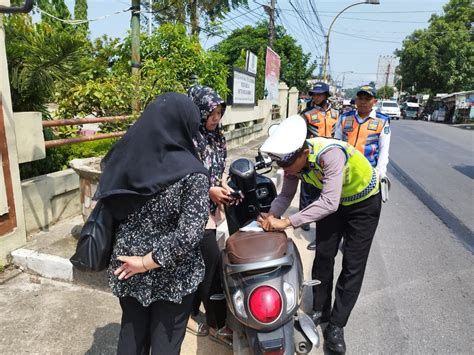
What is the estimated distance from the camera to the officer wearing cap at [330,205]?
195 cm

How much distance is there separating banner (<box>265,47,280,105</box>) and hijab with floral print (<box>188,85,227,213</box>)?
38.6 ft

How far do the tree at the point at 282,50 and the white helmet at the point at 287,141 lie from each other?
91.5 feet

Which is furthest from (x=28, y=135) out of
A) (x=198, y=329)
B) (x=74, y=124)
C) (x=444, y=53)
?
(x=444, y=53)

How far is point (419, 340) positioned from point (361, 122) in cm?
181

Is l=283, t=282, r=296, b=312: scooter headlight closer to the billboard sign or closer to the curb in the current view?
the curb

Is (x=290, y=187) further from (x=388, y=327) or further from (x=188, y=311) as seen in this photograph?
(x=388, y=327)

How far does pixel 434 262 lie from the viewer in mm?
3803

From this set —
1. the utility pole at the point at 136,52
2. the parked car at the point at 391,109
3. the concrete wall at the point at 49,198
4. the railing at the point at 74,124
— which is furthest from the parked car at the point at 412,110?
the concrete wall at the point at 49,198

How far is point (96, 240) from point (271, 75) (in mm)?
13935

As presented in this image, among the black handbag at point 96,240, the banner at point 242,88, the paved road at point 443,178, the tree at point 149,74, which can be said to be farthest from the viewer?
the banner at point 242,88

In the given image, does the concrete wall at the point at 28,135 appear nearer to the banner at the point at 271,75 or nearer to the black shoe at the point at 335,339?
the black shoe at the point at 335,339

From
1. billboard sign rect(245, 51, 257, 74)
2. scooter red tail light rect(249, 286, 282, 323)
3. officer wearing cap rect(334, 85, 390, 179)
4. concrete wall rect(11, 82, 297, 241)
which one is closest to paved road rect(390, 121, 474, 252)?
officer wearing cap rect(334, 85, 390, 179)

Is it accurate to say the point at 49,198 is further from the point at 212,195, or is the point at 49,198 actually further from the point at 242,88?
the point at 242,88

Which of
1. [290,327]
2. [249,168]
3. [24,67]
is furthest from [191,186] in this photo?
[24,67]
